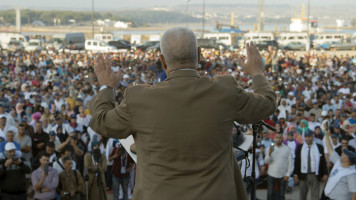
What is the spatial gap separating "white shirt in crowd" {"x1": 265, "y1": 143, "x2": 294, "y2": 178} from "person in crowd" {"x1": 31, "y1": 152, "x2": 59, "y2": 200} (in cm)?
338

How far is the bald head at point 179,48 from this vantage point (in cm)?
197

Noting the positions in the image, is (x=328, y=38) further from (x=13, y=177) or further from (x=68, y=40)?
(x=13, y=177)

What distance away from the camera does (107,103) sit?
2.03 metres

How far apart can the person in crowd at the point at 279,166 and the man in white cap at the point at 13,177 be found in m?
3.79

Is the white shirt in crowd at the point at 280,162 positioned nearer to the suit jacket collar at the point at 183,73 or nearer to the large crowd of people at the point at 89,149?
the large crowd of people at the point at 89,149

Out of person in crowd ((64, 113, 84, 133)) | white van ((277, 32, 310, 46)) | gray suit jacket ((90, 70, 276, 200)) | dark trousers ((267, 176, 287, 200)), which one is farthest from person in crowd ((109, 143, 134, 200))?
white van ((277, 32, 310, 46))

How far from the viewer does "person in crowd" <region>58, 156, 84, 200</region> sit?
23.2 ft

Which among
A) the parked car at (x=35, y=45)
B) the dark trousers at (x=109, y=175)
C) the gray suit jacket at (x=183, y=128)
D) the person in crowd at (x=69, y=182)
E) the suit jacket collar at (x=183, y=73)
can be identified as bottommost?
the dark trousers at (x=109, y=175)

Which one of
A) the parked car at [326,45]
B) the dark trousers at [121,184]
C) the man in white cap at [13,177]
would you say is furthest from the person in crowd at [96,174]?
the parked car at [326,45]

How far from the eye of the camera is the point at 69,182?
714 cm

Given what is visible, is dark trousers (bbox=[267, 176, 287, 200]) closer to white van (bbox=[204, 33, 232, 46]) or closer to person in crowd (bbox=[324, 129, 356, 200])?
person in crowd (bbox=[324, 129, 356, 200])

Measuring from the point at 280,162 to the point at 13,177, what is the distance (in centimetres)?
411

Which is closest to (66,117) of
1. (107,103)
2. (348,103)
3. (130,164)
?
(130,164)

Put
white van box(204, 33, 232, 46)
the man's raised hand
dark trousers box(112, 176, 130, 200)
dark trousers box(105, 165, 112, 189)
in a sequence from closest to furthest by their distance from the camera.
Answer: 1. the man's raised hand
2. dark trousers box(112, 176, 130, 200)
3. dark trousers box(105, 165, 112, 189)
4. white van box(204, 33, 232, 46)
